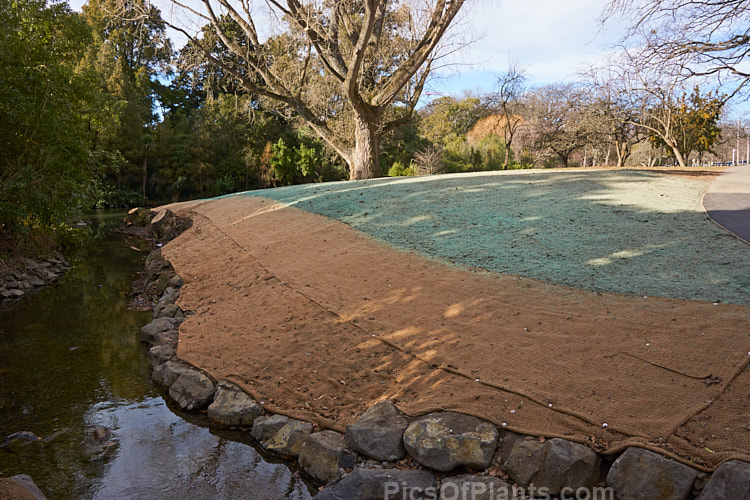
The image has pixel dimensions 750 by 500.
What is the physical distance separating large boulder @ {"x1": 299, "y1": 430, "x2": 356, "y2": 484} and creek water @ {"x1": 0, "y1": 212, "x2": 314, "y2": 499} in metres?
0.13

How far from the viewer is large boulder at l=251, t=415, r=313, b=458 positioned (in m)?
4.14

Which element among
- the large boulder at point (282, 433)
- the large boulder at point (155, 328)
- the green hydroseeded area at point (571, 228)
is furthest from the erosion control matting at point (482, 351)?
the green hydroseeded area at point (571, 228)

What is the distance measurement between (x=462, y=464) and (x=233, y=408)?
2.32 meters

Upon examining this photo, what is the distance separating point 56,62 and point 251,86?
7925mm

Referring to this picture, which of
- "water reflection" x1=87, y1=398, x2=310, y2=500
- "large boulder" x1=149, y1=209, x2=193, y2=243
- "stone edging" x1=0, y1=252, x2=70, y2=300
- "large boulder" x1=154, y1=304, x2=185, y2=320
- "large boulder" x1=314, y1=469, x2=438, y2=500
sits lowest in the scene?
"water reflection" x1=87, y1=398, x2=310, y2=500

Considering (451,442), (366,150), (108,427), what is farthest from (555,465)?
(366,150)

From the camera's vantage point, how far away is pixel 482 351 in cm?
451

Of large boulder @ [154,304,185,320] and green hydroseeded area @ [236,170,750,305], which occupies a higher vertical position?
green hydroseeded area @ [236,170,750,305]

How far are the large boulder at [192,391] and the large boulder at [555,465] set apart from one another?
311 cm

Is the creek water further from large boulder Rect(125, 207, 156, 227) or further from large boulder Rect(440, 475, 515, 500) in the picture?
large boulder Rect(125, 207, 156, 227)

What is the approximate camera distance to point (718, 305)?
15.3ft

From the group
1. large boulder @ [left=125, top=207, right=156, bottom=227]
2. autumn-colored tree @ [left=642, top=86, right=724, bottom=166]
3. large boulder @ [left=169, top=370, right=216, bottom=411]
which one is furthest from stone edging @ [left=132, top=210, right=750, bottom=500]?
autumn-colored tree @ [left=642, top=86, right=724, bottom=166]

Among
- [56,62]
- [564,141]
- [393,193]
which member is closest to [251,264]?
[393,193]

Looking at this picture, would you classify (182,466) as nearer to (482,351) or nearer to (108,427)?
(108,427)
